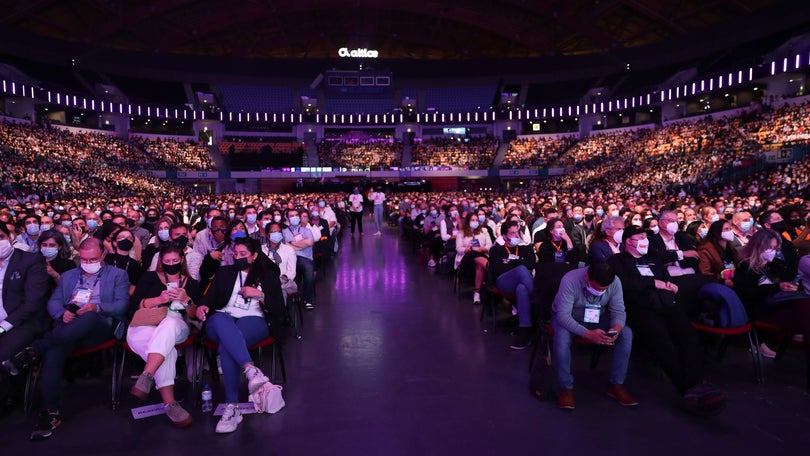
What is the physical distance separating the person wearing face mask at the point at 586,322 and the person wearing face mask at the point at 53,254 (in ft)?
16.7

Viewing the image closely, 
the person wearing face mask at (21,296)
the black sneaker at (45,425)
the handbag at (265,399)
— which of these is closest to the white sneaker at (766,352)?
the handbag at (265,399)

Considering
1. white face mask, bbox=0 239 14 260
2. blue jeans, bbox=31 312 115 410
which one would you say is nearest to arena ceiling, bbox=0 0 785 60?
white face mask, bbox=0 239 14 260

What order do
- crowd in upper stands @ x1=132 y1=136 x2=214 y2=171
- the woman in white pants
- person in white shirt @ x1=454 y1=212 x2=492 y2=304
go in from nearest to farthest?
the woman in white pants → person in white shirt @ x1=454 y1=212 x2=492 y2=304 → crowd in upper stands @ x1=132 y1=136 x2=214 y2=171

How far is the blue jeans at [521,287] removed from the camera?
5.98 metres

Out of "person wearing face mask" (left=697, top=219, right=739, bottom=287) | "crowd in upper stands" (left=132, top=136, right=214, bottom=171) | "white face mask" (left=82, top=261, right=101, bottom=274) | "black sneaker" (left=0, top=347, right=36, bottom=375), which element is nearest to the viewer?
"black sneaker" (left=0, top=347, right=36, bottom=375)

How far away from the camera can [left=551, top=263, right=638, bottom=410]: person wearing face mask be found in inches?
168

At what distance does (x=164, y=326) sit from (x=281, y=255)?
211 cm

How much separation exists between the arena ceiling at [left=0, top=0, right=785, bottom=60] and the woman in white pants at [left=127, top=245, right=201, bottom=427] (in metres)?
39.8

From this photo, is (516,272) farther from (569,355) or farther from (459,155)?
(459,155)

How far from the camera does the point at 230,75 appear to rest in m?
49.1

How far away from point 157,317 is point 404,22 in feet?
161

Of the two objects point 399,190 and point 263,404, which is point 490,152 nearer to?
point 399,190

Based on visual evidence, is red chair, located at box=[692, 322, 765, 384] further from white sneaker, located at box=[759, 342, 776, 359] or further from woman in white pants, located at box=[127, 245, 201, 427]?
woman in white pants, located at box=[127, 245, 201, 427]

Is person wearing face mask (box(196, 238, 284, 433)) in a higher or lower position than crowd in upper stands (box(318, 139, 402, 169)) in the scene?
lower
